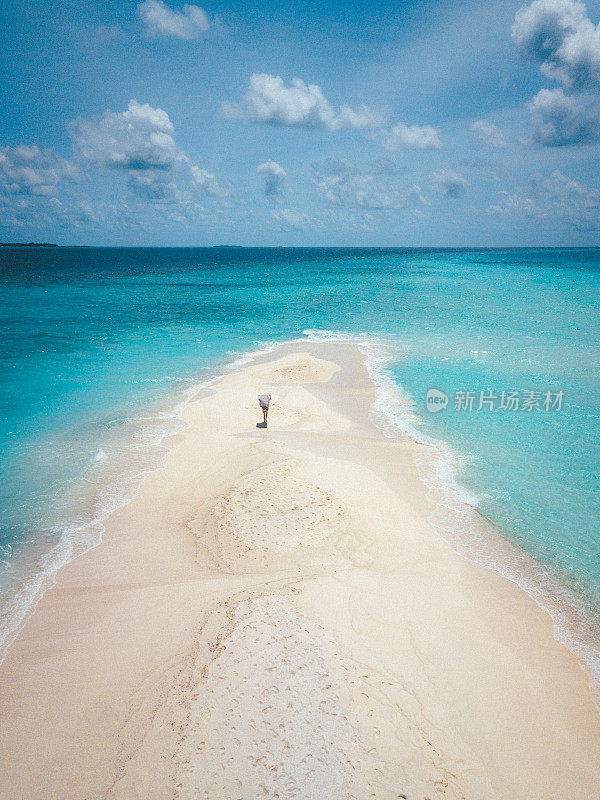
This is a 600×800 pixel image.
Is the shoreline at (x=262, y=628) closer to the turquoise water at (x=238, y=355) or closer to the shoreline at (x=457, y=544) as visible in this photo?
the shoreline at (x=457, y=544)

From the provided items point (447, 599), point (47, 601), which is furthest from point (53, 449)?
point (447, 599)

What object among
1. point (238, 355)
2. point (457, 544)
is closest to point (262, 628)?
point (457, 544)

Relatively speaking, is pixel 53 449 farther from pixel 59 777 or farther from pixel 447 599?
pixel 447 599

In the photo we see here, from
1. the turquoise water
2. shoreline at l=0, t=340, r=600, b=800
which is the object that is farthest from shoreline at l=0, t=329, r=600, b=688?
shoreline at l=0, t=340, r=600, b=800

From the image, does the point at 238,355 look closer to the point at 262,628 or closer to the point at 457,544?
the point at 457,544

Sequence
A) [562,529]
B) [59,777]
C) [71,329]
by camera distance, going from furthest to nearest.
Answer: [71,329], [562,529], [59,777]

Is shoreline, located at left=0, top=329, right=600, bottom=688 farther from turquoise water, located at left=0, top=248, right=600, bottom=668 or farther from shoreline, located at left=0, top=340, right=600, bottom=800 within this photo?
shoreline, located at left=0, top=340, right=600, bottom=800
